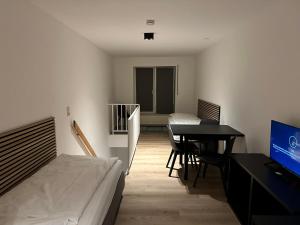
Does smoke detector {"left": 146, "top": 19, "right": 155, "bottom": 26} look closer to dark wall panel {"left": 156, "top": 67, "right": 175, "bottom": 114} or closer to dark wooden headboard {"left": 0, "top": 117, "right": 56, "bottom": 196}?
dark wooden headboard {"left": 0, "top": 117, "right": 56, "bottom": 196}

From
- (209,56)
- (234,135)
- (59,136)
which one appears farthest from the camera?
(209,56)

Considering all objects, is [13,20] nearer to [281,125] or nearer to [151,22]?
[151,22]

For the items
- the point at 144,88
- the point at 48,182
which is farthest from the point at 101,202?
the point at 144,88

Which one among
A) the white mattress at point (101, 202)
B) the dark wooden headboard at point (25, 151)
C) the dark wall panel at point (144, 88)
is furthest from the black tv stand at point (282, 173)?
the dark wall panel at point (144, 88)

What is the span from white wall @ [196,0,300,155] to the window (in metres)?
3.20

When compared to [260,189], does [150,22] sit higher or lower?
higher

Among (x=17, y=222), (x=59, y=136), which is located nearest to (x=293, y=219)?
(x=17, y=222)

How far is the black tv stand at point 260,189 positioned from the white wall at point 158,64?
4497 mm

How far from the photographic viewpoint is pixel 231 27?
10.8 ft

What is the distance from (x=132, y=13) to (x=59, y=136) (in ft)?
5.83

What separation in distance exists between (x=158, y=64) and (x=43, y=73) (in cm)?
487

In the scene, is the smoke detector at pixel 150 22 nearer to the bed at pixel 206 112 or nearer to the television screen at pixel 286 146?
the television screen at pixel 286 146

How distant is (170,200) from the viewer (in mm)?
2920

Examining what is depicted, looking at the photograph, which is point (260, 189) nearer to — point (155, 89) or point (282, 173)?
point (282, 173)
